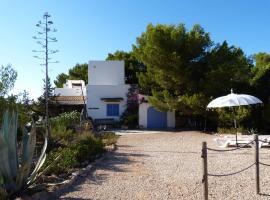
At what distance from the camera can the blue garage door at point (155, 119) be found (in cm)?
3303

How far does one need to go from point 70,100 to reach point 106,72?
4153 mm

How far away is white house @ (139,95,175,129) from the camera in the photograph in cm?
3291

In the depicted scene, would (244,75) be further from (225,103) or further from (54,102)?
(54,102)

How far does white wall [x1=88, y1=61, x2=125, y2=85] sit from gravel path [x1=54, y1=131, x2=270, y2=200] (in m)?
22.1

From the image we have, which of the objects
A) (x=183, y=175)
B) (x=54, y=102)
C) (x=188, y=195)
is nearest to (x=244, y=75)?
(x=54, y=102)

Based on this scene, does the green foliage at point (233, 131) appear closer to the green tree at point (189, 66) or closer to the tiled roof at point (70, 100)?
the green tree at point (189, 66)

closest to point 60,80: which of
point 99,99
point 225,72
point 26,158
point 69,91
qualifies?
point 69,91

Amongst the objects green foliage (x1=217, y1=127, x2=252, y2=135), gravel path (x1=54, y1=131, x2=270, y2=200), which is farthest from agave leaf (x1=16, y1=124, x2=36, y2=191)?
green foliage (x1=217, y1=127, x2=252, y2=135)

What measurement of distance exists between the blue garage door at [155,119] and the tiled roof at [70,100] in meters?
6.40

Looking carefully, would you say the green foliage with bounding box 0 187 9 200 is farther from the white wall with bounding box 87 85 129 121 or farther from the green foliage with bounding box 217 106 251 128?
the white wall with bounding box 87 85 129 121

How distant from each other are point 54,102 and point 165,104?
37.1 feet

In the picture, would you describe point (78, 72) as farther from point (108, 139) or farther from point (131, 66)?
point (108, 139)

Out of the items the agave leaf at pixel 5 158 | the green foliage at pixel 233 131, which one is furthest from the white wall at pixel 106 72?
the agave leaf at pixel 5 158

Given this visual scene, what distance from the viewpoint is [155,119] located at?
109 ft
